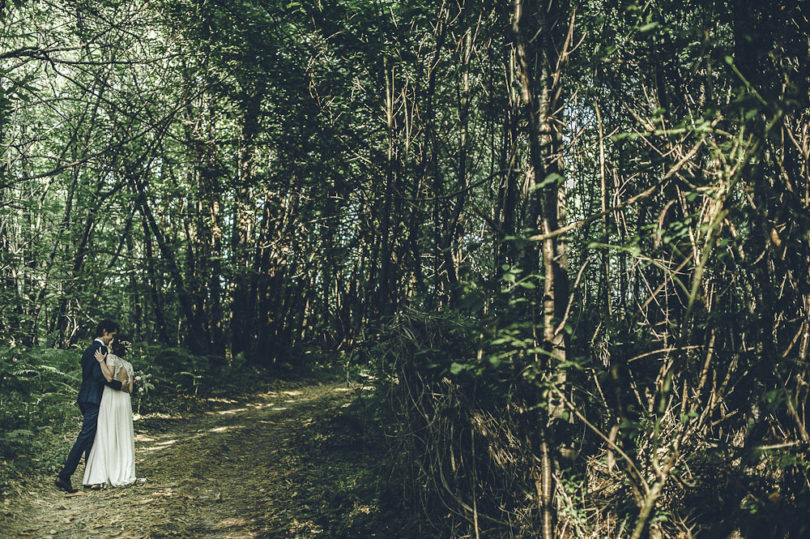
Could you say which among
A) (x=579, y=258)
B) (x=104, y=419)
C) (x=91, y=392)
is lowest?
(x=104, y=419)

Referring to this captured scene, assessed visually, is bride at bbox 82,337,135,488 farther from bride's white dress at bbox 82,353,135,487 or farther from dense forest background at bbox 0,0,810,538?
dense forest background at bbox 0,0,810,538

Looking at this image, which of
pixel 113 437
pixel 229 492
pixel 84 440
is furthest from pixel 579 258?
pixel 84 440

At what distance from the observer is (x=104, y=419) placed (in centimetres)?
686

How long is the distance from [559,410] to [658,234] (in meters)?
1.57

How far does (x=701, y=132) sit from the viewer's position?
9.90ft

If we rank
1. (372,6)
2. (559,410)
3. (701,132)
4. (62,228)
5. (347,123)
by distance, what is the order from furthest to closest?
(62,228), (347,123), (372,6), (559,410), (701,132)

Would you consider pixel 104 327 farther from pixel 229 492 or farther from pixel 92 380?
pixel 229 492

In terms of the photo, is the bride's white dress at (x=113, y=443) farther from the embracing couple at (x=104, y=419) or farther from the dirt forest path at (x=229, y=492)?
the dirt forest path at (x=229, y=492)

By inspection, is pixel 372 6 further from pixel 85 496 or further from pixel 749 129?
pixel 85 496

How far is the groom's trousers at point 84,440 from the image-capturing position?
6578 millimetres

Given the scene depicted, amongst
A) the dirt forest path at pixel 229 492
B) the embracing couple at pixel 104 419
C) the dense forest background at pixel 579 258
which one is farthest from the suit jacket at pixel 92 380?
the dense forest background at pixel 579 258

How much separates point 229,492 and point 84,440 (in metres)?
1.79

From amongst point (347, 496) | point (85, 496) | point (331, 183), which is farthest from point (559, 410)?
point (331, 183)

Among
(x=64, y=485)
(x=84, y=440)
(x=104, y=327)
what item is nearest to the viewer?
(x=64, y=485)
